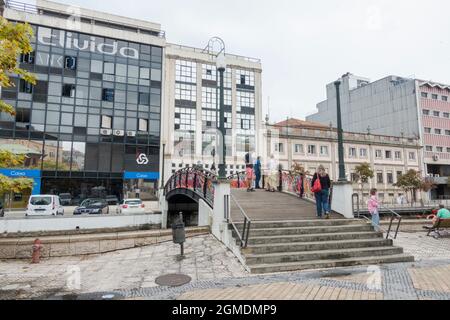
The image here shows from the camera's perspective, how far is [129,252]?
33.0 feet

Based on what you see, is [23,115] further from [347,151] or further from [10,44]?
[347,151]

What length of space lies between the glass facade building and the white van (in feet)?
45.2

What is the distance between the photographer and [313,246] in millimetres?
7695

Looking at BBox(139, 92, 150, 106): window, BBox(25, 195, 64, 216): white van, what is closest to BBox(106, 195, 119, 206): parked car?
BBox(139, 92, 150, 106): window

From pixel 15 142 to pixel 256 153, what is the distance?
1055 inches

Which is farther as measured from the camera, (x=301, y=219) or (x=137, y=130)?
(x=137, y=130)

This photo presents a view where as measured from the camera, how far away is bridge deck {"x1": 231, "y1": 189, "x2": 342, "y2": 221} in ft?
31.9

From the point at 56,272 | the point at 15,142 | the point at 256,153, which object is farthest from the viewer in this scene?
the point at 256,153

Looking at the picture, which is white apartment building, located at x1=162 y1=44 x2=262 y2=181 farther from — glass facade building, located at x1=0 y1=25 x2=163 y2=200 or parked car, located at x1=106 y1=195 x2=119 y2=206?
parked car, located at x1=106 y1=195 x2=119 y2=206

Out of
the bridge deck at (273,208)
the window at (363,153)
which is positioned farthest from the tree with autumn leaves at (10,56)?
the window at (363,153)

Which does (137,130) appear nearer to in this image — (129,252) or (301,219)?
(129,252)

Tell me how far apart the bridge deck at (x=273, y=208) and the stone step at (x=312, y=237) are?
4.36ft

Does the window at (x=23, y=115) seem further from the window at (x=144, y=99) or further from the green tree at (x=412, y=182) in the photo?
the green tree at (x=412, y=182)
